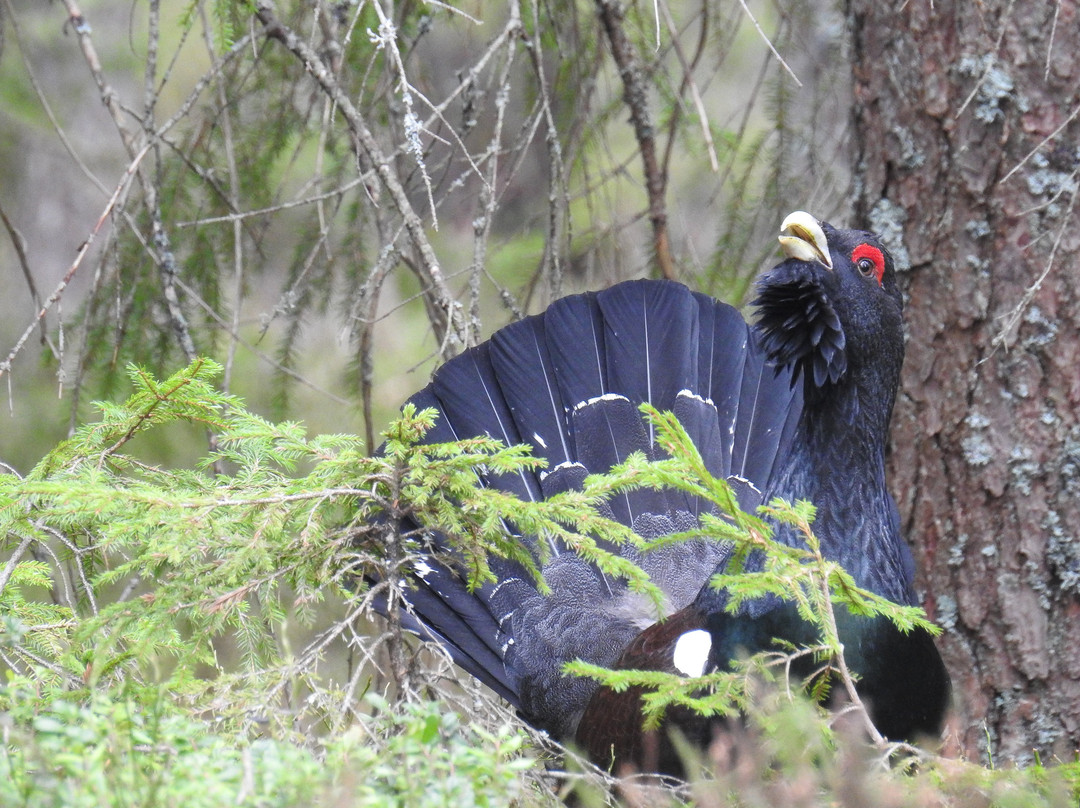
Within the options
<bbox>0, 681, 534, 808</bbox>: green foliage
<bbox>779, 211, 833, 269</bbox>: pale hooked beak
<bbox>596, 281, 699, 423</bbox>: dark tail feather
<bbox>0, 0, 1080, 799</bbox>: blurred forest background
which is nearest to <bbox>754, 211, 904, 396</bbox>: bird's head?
<bbox>779, 211, 833, 269</bbox>: pale hooked beak

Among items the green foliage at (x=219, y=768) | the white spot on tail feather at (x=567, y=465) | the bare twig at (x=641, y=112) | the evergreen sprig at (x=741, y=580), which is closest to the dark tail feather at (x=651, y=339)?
the bare twig at (x=641, y=112)

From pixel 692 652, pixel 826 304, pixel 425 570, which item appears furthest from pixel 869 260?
pixel 425 570

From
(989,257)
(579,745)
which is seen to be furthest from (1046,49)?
(579,745)

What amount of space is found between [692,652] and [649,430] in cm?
114

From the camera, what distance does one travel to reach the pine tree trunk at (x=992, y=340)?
3453 mm

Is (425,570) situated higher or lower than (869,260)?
lower

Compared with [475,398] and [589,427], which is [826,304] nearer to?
Answer: [589,427]

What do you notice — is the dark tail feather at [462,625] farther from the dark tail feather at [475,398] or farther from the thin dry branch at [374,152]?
the thin dry branch at [374,152]

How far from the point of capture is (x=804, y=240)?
9.59ft

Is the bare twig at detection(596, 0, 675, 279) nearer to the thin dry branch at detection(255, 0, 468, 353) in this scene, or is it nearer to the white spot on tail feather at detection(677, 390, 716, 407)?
the white spot on tail feather at detection(677, 390, 716, 407)

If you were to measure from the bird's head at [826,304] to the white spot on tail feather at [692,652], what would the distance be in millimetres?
759

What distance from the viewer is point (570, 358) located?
12.4ft

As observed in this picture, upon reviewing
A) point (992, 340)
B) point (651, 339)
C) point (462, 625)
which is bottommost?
point (462, 625)

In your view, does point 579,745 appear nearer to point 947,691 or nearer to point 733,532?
point 947,691
